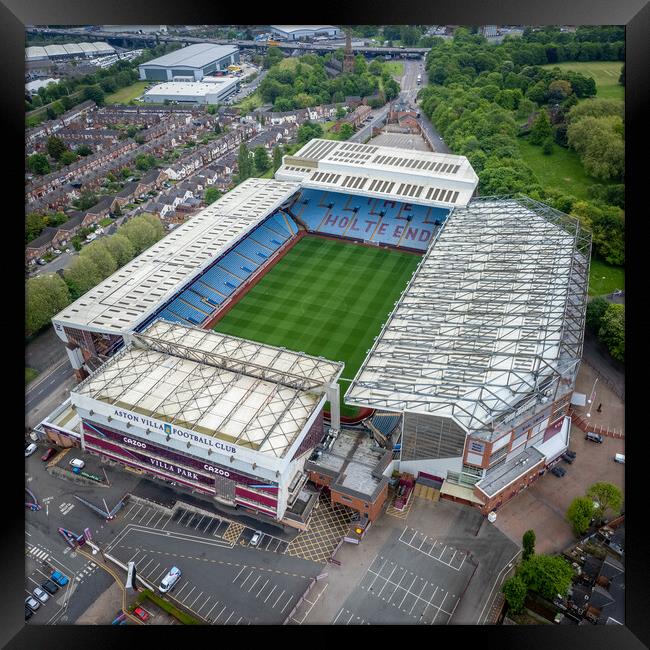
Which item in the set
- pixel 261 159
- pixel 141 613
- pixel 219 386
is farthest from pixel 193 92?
pixel 141 613

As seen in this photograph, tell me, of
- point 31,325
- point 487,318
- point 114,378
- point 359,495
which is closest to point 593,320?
point 487,318

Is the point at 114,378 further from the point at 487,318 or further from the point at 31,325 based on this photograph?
the point at 487,318

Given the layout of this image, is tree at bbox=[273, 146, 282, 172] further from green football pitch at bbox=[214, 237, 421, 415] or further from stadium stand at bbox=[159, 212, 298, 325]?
green football pitch at bbox=[214, 237, 421, 415]

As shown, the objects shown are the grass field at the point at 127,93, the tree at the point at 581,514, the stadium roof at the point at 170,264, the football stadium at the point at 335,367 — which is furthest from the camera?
the grass field at the point at 127,93

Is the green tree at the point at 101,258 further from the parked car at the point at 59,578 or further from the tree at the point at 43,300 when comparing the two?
the parked car at the point at 59,578

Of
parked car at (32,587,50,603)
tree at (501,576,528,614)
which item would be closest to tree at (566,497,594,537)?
tree at (501,576,528,614)

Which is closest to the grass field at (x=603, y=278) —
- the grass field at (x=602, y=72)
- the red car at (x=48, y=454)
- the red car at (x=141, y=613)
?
the red car at (x=141, y=613)
